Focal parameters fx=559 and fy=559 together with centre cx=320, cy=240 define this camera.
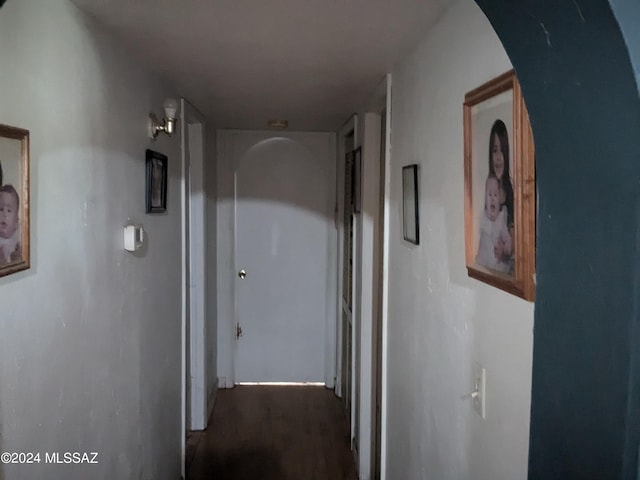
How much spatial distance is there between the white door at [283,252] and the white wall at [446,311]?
2138 mm

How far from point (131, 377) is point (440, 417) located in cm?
108

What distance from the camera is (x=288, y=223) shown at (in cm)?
426

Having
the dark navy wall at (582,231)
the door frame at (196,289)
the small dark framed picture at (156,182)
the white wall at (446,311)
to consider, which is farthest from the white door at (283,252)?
the dark navy wall at (582,231)

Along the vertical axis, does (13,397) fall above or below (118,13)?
below

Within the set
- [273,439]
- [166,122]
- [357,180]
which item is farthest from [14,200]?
[273,439]

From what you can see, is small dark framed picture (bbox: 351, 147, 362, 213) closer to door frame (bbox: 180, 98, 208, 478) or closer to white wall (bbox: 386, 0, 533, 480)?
white wall (bbox: 386, 0, 533, 480)

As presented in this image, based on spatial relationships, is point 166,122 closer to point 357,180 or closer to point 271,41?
point 271,41

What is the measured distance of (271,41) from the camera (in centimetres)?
174

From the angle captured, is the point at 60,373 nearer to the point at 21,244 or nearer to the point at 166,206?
the point at 21,244

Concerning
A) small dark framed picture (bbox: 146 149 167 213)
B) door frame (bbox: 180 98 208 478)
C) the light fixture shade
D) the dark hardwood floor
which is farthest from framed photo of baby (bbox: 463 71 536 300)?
door frame (bbox: 180 98 208 478)

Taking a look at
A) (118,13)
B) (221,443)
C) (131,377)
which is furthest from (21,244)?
(221,443)

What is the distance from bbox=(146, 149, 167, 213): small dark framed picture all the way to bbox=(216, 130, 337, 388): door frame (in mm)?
1773

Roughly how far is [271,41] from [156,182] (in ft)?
2.58

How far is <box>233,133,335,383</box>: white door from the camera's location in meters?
4.21
